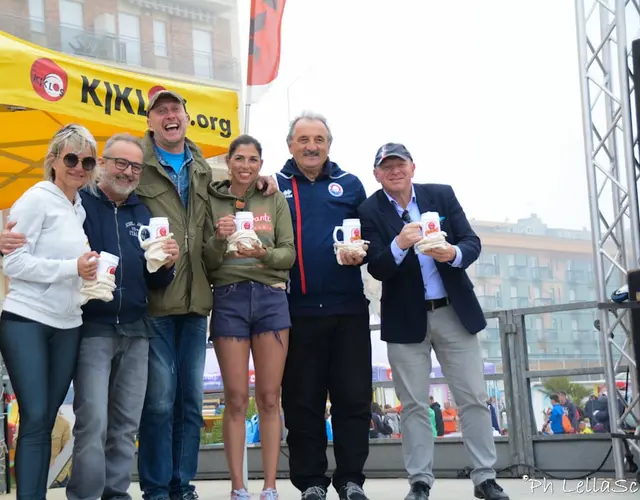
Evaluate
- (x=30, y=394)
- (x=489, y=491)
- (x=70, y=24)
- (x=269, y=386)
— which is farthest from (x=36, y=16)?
(x=489, y=491)

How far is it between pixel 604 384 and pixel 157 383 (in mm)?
3330

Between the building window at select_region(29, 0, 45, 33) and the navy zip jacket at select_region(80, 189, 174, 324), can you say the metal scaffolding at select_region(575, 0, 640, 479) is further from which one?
the building window at select_region(29, 0, 45, 33)

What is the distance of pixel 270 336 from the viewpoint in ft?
14.4

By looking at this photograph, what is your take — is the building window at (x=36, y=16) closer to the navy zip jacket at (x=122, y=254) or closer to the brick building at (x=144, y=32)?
the brick building at (x=144, y=32)

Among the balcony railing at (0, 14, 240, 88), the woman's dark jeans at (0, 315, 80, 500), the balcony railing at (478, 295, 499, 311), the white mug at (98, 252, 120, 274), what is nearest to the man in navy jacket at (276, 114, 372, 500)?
the white mug at (98, 252, 120, 274)

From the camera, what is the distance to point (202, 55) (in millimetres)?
31672

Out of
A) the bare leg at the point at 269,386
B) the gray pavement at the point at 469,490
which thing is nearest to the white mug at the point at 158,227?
the bare leg at the point at 269,386

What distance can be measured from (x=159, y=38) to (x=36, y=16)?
502 centimetres

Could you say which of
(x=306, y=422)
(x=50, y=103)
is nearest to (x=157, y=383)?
(x=306, y=422)

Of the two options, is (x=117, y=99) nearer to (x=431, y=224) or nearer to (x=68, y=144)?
(x=68, y=144)

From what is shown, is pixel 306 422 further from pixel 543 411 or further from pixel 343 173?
pixel 543 411

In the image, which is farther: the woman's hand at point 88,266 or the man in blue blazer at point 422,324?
the man in blue blazer at point 422,324

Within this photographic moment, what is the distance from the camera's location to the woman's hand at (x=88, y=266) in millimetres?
3621

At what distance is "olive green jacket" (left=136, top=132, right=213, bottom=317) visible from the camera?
4.25 meters
